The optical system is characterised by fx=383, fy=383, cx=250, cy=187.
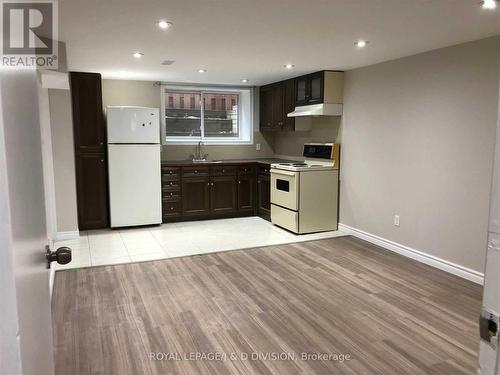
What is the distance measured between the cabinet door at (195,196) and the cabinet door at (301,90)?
1.88 metres

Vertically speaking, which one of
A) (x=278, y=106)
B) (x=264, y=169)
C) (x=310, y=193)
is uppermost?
(x=278, y=106)

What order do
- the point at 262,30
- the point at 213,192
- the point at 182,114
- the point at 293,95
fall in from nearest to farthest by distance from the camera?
the point at 262,30 < the point at 293,95 < the point at 213,192 < the point at 182,114

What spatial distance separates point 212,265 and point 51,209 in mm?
2200

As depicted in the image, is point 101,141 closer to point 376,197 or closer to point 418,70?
point 376,197

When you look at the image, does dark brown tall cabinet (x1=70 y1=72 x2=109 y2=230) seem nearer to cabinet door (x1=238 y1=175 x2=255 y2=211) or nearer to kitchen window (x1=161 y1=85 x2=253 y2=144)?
kitchen window (x1=161 y1=85 x2=253 y2=144)

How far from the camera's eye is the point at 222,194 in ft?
20.6

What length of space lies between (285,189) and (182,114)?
8.02 feet

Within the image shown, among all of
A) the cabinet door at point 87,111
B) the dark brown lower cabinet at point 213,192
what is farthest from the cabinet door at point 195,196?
the cabinet door at point 87,111

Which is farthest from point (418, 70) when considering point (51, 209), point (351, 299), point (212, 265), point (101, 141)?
point (51, 209)

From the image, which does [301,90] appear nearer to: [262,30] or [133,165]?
[262,30]

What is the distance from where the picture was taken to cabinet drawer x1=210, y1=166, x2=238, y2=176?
615 centimetres

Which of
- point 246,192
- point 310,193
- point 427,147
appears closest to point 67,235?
point 246,192

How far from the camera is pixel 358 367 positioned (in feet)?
7.55

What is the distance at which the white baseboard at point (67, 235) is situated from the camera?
4.96 m
